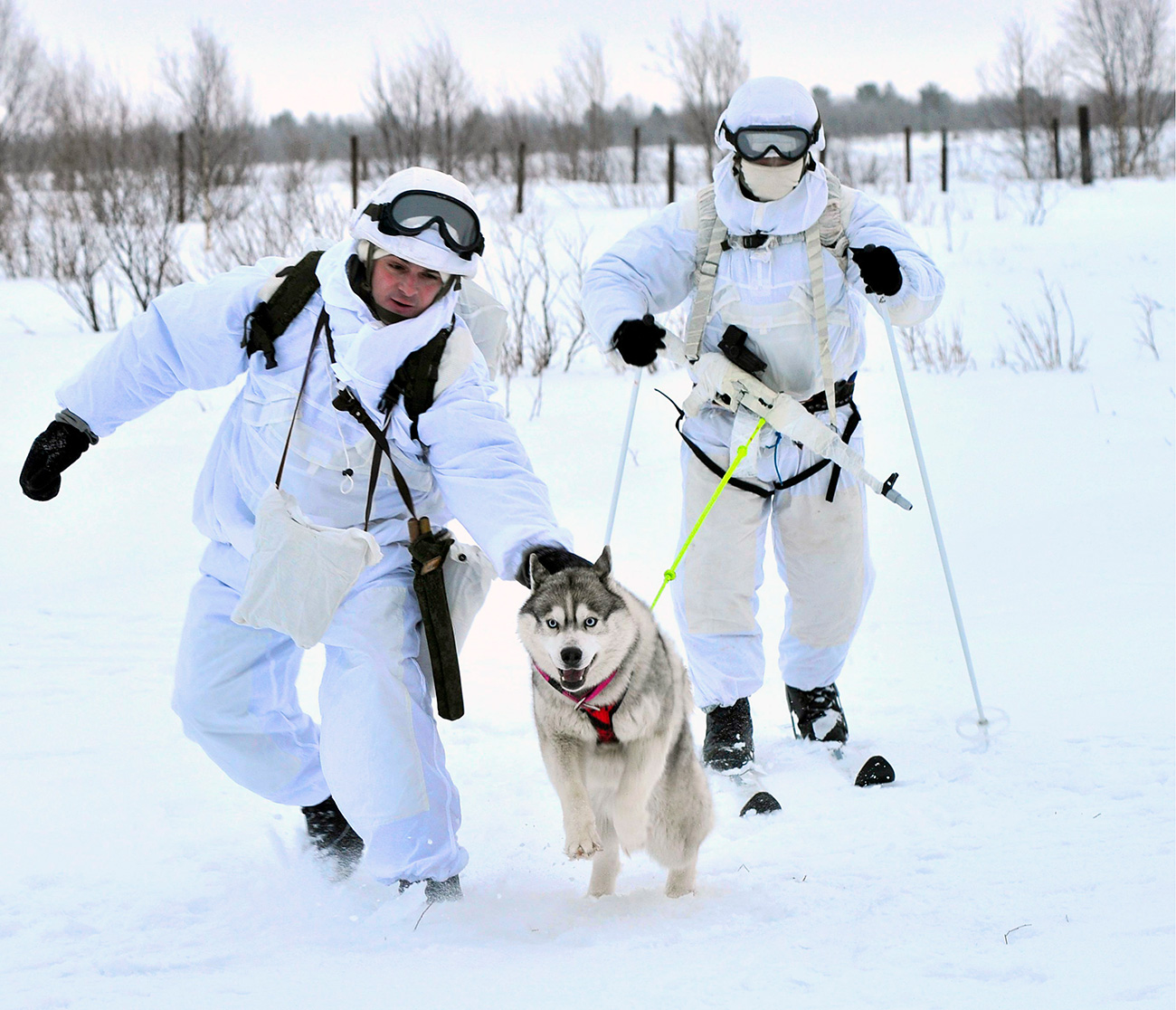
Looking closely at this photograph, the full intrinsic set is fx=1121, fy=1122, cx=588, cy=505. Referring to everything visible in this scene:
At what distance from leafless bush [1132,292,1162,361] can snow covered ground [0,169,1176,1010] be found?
157 centimetres

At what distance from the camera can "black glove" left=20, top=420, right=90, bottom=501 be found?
3.17m

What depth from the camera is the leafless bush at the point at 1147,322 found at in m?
9.76

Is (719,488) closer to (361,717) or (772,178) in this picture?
(772,178)

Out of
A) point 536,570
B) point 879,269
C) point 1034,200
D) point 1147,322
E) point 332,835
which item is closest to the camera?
point 536,570

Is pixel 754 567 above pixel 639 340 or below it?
below

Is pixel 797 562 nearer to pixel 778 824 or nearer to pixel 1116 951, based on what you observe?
pixel 778 824

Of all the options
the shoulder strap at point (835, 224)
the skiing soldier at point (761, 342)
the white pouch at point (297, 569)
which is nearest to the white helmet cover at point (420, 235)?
the white pouch at point (297, 569)

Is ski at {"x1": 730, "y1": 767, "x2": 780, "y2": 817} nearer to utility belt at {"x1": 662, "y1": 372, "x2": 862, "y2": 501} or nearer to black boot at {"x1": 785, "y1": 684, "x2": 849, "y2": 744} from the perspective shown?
black boot at {"x1": 785, "y1": 684, "x2": 849, "y2": 744}

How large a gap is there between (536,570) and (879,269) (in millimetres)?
1718

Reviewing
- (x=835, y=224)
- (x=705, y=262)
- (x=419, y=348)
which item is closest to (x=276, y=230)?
(x=705, y=262)

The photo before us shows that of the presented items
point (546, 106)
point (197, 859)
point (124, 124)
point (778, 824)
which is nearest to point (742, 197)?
point (778, 824)

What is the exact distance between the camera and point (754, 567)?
161 inches

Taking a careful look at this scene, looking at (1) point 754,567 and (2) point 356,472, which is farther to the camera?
(1) point 754,567

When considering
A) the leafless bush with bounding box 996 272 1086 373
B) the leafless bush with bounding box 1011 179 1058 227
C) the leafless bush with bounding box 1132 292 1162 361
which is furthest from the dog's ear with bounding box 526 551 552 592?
the leafless bush with bounding box 1011 179 1058 227
